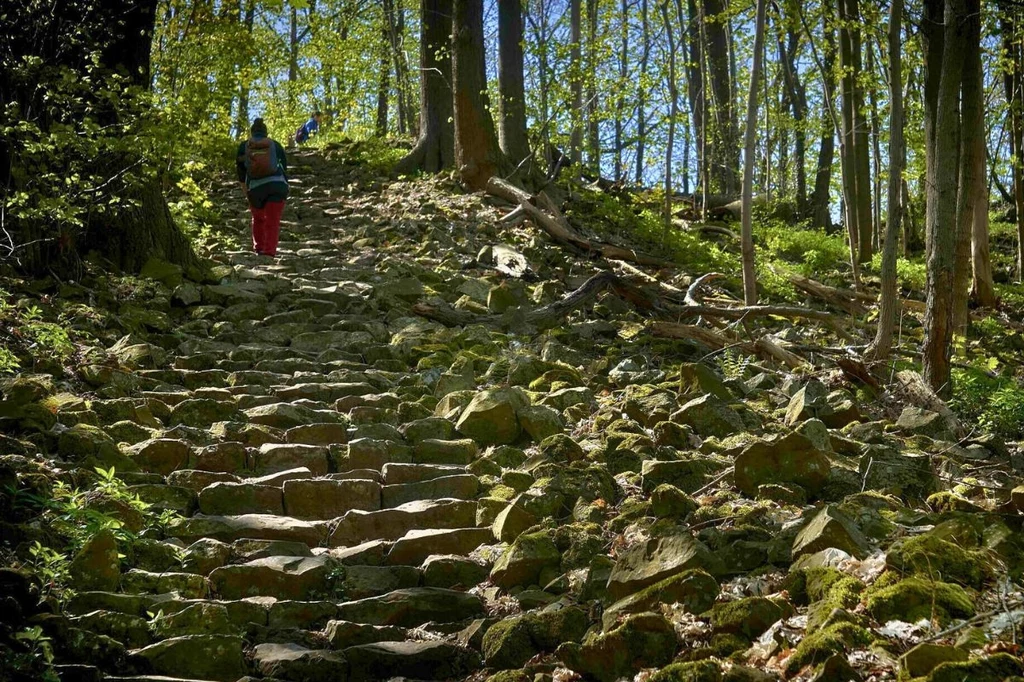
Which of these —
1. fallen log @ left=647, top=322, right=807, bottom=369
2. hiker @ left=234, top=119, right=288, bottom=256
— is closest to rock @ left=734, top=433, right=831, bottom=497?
fallen log @ left=647, top=322, right=807, bottom=369

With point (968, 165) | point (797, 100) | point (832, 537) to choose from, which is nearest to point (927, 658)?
point (832, 537)

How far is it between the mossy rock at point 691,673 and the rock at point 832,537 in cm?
103

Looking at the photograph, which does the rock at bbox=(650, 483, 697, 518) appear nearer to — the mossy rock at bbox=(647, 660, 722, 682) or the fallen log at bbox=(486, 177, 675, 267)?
the mossy rock at bbox=(647, 660, 722, 682)

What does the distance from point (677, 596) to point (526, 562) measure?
38.1 inches

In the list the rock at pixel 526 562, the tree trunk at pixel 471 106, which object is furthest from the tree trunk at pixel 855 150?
the rock at pixel 526 562

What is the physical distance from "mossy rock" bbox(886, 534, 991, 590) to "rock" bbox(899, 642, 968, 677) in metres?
0.64

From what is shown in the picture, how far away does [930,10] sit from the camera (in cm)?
821

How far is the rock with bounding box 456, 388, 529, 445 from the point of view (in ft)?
22.3

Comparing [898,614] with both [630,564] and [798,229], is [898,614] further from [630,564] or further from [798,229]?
[798,229]

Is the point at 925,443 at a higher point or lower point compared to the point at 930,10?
lower

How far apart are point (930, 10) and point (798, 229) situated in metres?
12.2

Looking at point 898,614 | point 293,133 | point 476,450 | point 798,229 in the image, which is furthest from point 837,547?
point 293,133

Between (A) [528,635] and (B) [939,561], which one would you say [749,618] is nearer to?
(B) [939,561]

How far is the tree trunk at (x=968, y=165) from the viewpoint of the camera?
362 inches
